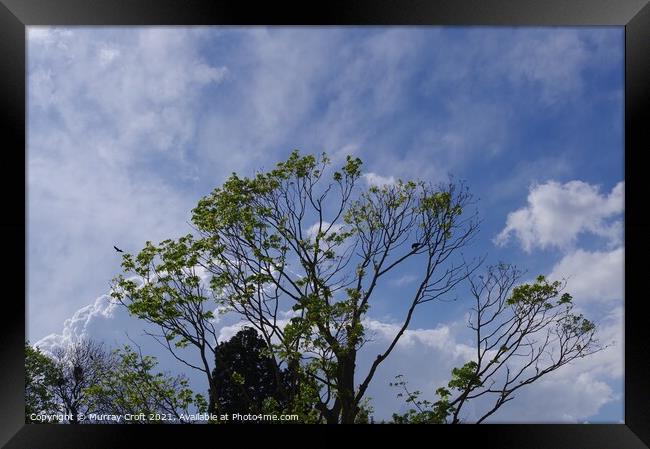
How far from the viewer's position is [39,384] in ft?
13.7

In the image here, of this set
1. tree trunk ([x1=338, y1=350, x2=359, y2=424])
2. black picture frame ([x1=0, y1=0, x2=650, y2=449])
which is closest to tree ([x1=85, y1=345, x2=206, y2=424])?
tree trunk ([x1=338, y1=350, x2=359, y2=424])

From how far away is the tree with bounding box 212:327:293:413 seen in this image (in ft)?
14.5

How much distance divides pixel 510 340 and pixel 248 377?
93.4 inches

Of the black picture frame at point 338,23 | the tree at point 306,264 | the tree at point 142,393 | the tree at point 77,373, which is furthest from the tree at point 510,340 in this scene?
the tree at point 77,373

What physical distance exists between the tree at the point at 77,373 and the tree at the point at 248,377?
100cm

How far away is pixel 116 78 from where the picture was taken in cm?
407

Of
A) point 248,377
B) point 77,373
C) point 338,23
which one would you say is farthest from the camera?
point 248,377

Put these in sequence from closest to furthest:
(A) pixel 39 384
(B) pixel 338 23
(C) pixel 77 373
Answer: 1. (B) pixel 338 23
2. (A) pixel 39 384
3. (C) pixel 77 373

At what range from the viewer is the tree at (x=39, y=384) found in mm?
4090

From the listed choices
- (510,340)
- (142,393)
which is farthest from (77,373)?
(510,340)

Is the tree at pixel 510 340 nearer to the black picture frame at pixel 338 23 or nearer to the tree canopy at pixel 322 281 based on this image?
the tree canopy at pixel 322 281

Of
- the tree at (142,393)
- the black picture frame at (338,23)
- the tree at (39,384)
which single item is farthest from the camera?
the tree at (142,393)

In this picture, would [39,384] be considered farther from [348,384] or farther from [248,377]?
[348,384]

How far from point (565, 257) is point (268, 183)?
2593 mm
